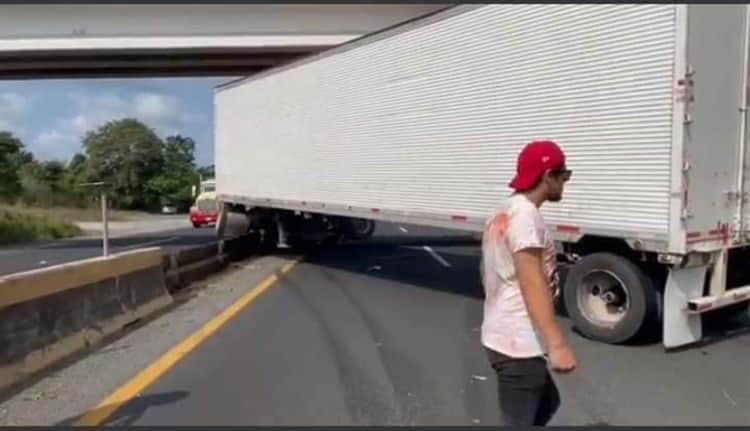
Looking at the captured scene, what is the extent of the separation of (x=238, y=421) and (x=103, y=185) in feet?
24.0

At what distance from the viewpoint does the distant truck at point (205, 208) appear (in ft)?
121

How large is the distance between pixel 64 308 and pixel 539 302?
5.33 meters

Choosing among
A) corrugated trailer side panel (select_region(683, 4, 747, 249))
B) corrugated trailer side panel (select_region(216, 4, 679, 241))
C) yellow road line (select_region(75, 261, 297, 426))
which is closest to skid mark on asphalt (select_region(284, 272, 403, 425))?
yellow road line (select_region(75, 261, 297, 426))

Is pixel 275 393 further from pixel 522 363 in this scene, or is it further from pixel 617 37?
pixel 617 37

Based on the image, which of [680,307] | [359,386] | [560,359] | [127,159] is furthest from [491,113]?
[127,159]

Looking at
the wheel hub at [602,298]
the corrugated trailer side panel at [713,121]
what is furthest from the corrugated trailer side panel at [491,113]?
the wheel hub at [602,298]

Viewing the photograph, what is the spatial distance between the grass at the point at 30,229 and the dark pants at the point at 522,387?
107ft

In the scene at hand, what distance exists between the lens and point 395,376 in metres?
6.27

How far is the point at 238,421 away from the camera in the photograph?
5.04 metres

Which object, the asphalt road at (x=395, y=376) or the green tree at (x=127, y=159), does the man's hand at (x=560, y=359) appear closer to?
the asphalt road at (x=395, y=376)

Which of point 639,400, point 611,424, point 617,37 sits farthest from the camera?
point 617,37

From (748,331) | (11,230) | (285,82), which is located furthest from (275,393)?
(11,230)

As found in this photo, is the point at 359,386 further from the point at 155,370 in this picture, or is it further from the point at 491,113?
the point at 491,113

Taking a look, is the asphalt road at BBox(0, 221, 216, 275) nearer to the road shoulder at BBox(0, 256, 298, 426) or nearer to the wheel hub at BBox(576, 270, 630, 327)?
the road shoulder at BBox(0, 256, 298, 426)
